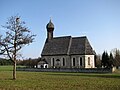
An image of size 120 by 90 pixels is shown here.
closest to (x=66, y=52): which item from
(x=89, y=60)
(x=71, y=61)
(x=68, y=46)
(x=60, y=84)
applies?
(x=68, y=46)

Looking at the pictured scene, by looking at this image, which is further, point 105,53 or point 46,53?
point 105,53

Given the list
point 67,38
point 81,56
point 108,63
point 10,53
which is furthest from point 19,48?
point 108,63

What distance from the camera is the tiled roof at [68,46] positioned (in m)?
76.8

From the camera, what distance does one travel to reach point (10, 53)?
31688mm

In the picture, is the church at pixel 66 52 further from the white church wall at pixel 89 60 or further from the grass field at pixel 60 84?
the grass field at pixel 60 84

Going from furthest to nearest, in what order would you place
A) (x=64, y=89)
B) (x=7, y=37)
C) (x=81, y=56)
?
1. (x=81, y=56)
2. (x=7, y=37)
3. (x=64, y=89)

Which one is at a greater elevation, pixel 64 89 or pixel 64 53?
pixel 64 53

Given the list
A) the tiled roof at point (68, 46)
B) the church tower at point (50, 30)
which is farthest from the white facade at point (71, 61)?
the church tower at point (50, 30)

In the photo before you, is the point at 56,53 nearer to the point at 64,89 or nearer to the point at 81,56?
the point at 81,56

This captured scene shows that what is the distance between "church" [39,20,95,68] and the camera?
249 ft

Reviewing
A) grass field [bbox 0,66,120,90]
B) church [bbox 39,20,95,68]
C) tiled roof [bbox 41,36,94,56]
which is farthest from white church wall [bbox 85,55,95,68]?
grass field [bbox 0,66,120,90]

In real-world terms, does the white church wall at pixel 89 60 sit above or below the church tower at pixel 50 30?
below

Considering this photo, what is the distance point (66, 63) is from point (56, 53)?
17.1 feet

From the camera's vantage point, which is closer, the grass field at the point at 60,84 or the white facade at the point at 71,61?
the grass field at the point at 60,84
